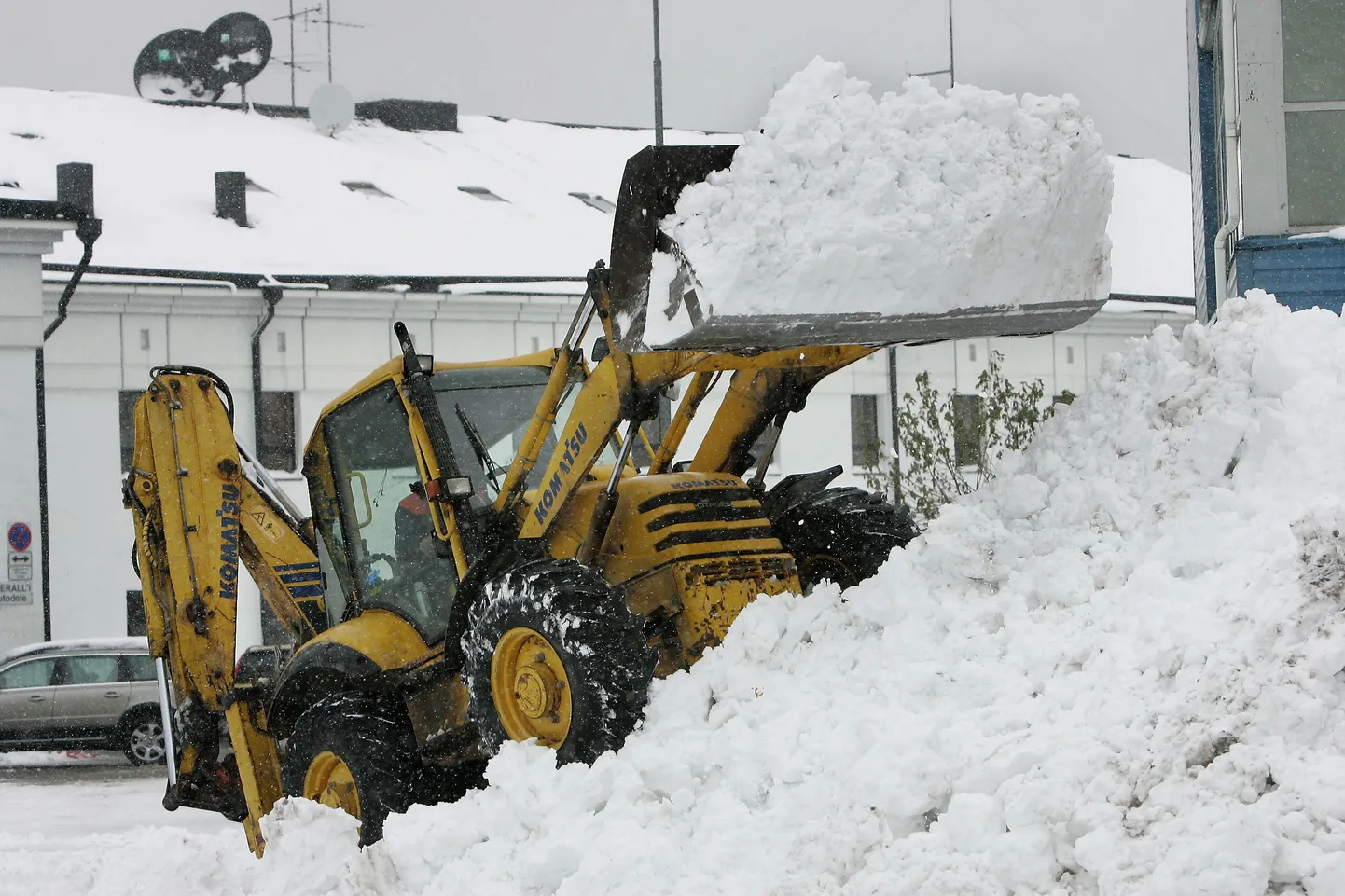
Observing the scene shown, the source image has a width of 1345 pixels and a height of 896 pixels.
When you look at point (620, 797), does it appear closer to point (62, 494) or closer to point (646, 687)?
point (646, 687)

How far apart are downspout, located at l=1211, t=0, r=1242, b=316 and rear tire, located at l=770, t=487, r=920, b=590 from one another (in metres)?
3.62

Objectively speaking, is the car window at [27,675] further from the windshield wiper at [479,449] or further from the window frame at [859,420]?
the window frame at [859,420]

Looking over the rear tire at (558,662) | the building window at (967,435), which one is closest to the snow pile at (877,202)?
the rear tire at (558,662)

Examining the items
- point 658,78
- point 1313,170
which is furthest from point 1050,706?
point 658,78

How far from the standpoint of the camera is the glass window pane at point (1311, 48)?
9469 millimetres

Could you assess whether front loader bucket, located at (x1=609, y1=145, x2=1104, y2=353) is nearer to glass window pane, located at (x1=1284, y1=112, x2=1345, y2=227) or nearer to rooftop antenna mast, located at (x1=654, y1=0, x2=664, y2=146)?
glass window pane, located at (x1=1284, y1=112, x2=1345, y2=227)

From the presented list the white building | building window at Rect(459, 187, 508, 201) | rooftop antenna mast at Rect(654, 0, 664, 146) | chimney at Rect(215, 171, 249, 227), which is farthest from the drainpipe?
rooftop antenna mast at Rect(654, 0, 664, 146)

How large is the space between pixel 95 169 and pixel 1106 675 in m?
21.9

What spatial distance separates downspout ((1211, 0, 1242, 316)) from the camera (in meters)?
9.55

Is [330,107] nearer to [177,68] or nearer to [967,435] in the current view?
[177,68]

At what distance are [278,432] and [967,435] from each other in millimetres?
10872

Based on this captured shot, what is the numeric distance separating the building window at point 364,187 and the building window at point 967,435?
44.5ft

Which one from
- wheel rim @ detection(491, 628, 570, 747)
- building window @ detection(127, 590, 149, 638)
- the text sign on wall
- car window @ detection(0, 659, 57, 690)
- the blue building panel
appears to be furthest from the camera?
building window @ detection(127, 590, 149, 638)

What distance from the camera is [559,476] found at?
627cm
